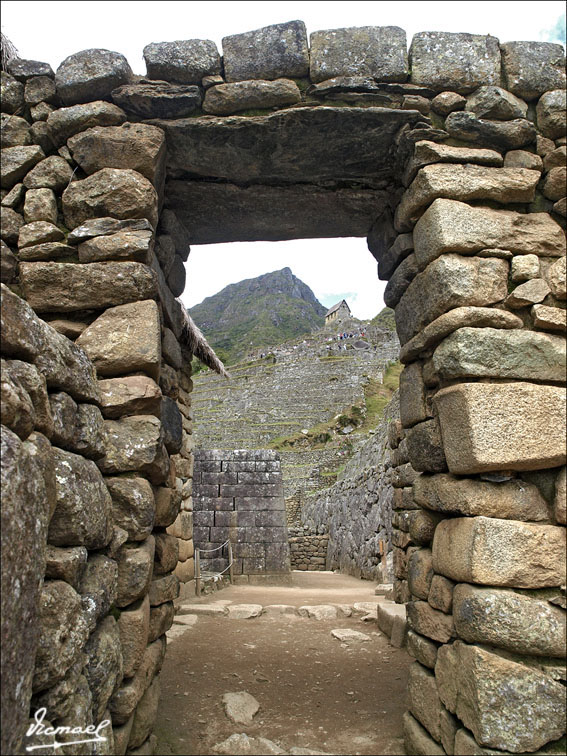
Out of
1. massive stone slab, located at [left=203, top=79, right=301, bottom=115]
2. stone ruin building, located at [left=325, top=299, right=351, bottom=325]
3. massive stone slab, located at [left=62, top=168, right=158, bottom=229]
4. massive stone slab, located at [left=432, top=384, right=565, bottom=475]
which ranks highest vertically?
stone ruin building, located at [left=325, top=299, right=351, bottom=325]

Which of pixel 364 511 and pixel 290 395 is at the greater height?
pixel 290 395

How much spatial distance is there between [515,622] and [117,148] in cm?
337

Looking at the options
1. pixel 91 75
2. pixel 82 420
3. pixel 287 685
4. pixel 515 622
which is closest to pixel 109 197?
pixel 91 75

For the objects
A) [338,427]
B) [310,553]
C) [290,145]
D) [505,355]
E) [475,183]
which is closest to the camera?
[505,355]

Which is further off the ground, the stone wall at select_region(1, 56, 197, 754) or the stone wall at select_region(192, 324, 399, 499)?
the stone wall at select_region(192, 324, 399, 499)

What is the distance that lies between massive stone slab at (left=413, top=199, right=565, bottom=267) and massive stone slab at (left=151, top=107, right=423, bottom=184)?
749 millimetres

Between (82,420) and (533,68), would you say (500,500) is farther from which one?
(533,68)

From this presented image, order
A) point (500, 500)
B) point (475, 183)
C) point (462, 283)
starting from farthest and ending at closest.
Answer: point (475, 183)
point (462, 283)
point (500, 500)

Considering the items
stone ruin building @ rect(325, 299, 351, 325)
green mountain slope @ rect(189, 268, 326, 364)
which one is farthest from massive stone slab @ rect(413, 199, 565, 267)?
stone ruin building @ rect(325, 299, 351, 325)

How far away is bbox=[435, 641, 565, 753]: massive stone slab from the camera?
2.17m

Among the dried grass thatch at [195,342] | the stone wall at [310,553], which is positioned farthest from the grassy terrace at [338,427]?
the dried grass thatch at [195,342]

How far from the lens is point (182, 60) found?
10.8 feet

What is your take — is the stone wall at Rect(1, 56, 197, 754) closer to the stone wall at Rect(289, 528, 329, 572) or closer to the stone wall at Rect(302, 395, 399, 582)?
the stone wall at Rect(302, 395, 399, 582)

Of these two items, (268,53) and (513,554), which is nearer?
(513,554)
